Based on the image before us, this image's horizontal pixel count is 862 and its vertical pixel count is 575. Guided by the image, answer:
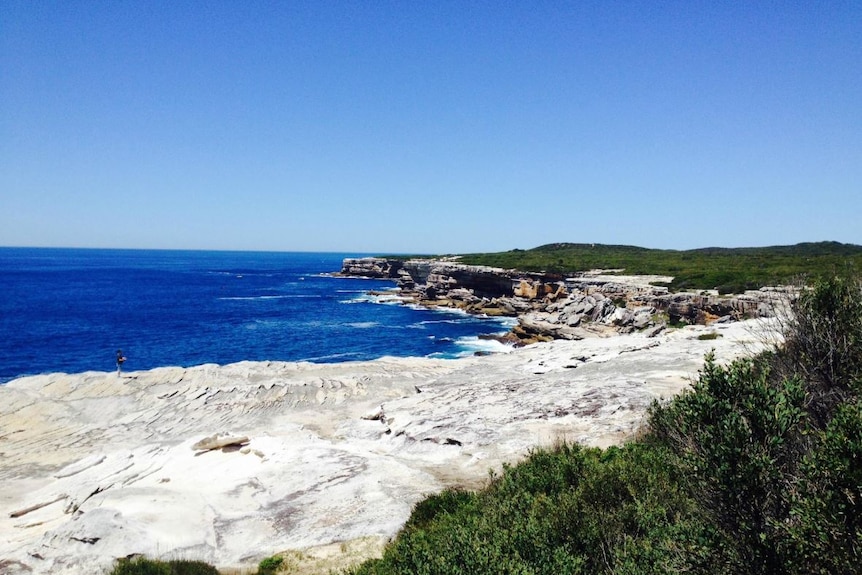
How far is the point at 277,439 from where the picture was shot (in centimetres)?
2220

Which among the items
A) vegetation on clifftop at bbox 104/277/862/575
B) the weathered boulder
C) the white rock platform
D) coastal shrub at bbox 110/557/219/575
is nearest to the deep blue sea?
the white rock platform

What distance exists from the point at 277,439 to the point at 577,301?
54269mm

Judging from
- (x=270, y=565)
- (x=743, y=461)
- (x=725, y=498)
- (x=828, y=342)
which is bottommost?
(x=270, y=565)

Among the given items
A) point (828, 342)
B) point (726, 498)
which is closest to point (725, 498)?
point (726, 498)

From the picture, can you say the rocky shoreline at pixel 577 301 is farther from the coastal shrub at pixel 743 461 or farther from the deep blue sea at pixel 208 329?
the coastal shrub at pixel 743 461

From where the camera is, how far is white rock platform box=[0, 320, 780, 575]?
1374cm

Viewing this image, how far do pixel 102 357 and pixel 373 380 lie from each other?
34.4 m

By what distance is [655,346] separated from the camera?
35938 millimetres

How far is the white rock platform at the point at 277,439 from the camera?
13742mm

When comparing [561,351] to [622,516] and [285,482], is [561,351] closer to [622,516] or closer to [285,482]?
[285,482]

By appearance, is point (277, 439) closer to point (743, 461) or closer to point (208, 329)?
point (743, 461)

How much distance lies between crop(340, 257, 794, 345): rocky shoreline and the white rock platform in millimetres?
12043

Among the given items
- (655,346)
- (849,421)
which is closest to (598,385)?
(655,346)

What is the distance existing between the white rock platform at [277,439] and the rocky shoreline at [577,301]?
12043 mm
